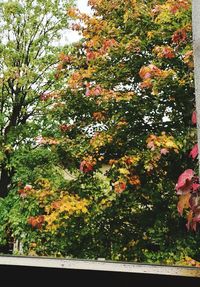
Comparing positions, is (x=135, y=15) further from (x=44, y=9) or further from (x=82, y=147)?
(x=44, y=9)

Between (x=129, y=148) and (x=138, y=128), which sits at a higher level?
(x=138, y=128)

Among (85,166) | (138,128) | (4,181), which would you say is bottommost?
(85,166)

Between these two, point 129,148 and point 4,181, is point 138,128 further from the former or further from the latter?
point 4,181

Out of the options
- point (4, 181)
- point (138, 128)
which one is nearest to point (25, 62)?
point (4, 181)

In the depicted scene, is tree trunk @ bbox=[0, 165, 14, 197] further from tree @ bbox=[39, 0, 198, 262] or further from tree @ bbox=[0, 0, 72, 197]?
tree @ bbox=[39, 0, 198, 262]

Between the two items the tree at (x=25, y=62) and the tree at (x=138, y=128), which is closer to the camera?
the tree at (x=138, y=128)

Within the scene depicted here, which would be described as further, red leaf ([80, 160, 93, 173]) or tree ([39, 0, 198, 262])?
red leaf ([80, 160, 93, 173])

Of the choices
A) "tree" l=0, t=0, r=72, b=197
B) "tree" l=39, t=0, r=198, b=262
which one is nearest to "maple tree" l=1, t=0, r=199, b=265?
"tree" l=39, t=0, r=198, b=262

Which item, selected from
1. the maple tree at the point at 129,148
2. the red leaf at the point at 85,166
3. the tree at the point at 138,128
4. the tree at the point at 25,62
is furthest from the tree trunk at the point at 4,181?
the red leaf at the point at 85,166

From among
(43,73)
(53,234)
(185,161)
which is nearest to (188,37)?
(185,161)

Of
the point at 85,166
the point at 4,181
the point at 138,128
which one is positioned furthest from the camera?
the point at 4,181

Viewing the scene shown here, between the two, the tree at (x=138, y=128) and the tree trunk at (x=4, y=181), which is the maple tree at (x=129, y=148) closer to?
the tree at (x=138, y=128)

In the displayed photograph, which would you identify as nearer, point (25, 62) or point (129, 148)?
point (129, 148)

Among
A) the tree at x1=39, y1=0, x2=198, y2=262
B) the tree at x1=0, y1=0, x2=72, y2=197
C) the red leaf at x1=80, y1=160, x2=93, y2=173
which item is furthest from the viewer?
the tree at x1=0, y1=0, x2=72, y2=197
